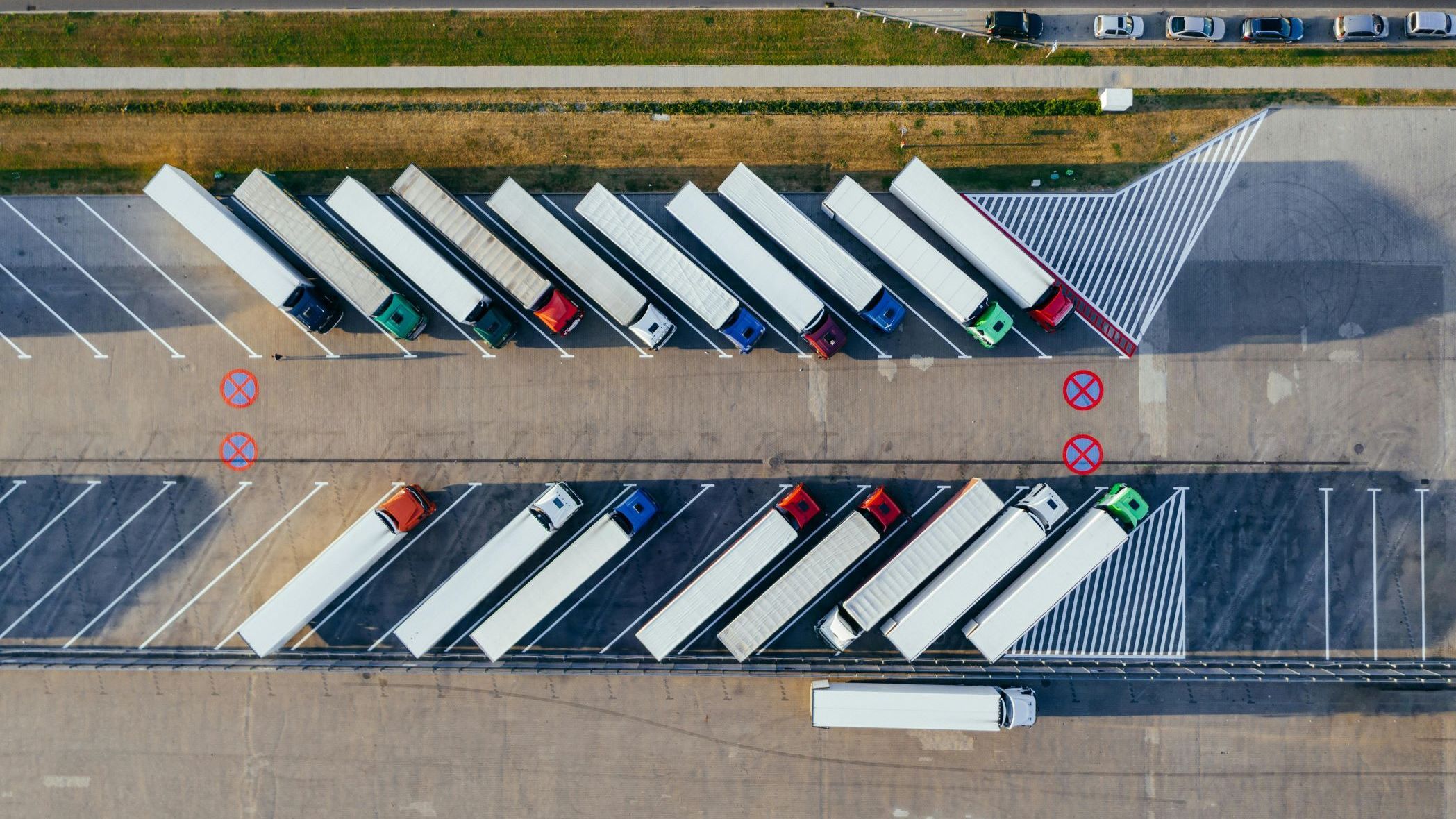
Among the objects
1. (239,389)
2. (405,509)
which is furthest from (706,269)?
(239,389)

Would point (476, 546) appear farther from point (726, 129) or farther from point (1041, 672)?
point (1041, 672)

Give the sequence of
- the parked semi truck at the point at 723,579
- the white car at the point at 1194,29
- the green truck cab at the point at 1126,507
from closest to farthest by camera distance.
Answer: the green truck cab at the point at 1126,507 → the parked semi truck at the point at 723,579 → the white car at the point at 1194,29

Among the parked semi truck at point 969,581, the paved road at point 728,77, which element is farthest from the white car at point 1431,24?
the parked semi truck at point 969,581

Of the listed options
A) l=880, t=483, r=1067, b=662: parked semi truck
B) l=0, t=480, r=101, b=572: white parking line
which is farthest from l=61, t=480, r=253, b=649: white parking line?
l=880, t=483, r=1067, b=662: parked semi truck

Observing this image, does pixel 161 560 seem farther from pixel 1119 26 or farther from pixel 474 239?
pixel 1119 26

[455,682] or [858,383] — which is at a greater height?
[858,383]

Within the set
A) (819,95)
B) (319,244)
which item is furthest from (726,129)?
(319,244)

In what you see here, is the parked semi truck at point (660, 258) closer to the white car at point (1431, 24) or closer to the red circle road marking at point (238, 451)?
the red circle road marking at point (238, 451)
